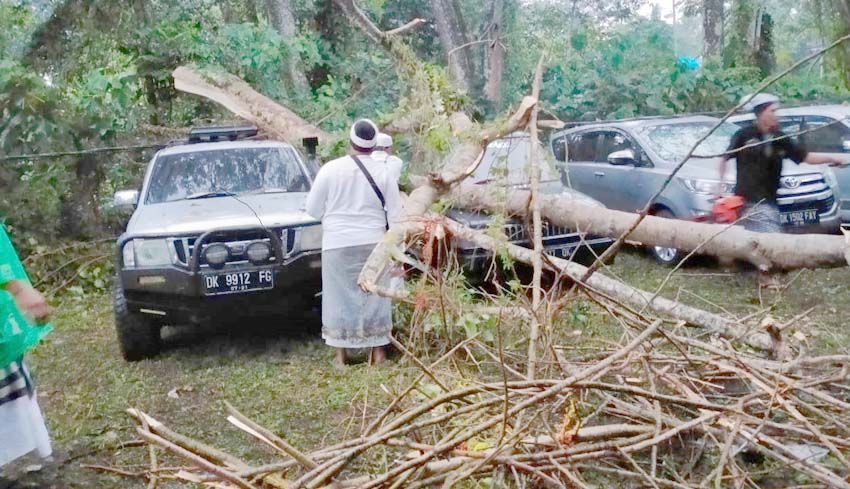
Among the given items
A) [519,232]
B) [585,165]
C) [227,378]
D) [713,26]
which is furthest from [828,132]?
[713,26]

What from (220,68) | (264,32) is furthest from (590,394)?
(264,32)

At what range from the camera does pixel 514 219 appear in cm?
709

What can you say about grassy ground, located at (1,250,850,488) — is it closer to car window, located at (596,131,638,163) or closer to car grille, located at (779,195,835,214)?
car grille, located at (779,195,835,214)

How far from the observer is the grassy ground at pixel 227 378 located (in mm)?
4688

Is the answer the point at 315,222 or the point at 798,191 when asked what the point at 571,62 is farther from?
the point at 315,222

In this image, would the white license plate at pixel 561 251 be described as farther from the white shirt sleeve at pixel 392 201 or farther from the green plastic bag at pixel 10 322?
the green plastic bag at pixel 10 322

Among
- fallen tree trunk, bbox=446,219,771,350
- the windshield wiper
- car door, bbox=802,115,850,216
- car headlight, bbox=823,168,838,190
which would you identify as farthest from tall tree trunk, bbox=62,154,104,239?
car headlight, bbox=823,168,838,190

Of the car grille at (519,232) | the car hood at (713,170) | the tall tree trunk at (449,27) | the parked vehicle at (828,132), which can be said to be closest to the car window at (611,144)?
the car hood at (713,170)

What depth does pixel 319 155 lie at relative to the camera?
28.1ft

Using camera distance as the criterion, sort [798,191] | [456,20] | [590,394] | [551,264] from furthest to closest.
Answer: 1. [456,20]
2. [798,191]
3. [551,264]
4. [590,394]

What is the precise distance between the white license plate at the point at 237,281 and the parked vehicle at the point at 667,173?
3.04 meters

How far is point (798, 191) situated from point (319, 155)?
16.4ft

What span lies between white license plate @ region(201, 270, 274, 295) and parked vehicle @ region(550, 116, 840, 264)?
3038mm

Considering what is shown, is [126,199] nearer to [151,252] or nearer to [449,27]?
[151,252]
